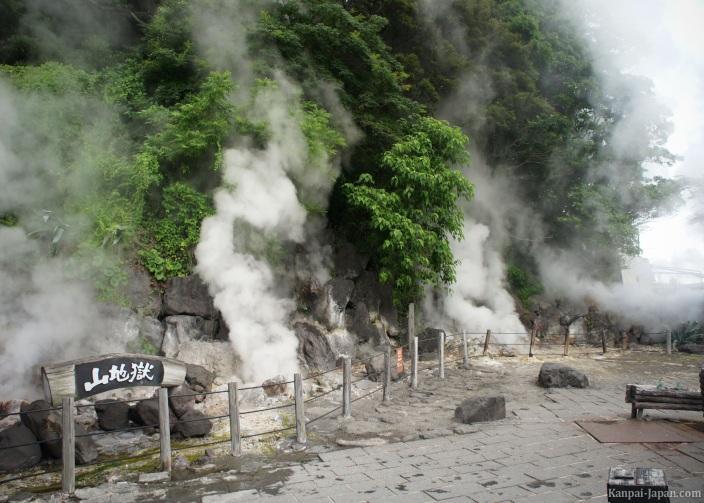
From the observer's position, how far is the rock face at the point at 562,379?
1099cm

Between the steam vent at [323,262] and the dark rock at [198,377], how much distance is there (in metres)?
0.04

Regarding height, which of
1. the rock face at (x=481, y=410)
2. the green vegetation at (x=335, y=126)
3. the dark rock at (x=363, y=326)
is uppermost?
the green vegetation at (x=335, y=126)

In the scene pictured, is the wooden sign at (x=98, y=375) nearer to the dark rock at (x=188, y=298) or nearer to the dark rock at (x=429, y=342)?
the dark rock at (x=188, y=298)

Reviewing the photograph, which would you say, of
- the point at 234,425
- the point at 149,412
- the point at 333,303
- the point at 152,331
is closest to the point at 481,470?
the point at 234,425

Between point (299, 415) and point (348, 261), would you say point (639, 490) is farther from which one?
point (348, 261)

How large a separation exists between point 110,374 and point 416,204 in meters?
8.91

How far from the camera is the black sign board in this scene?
6.96 metres

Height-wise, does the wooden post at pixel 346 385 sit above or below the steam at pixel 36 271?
below

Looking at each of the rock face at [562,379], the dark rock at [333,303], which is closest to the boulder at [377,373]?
the dark rock at [333,303]

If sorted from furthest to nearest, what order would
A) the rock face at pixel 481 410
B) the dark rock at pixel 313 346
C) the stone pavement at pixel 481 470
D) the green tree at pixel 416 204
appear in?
the green tree at pixel 416 204
the dark rock at pixel 313 346
the rock face at pixel 481 410
the stone pavement at pixel 481 470

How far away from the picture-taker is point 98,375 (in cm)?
704

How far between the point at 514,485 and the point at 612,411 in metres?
4.26

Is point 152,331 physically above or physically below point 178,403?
above

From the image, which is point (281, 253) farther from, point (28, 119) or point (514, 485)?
point (514, 485)
